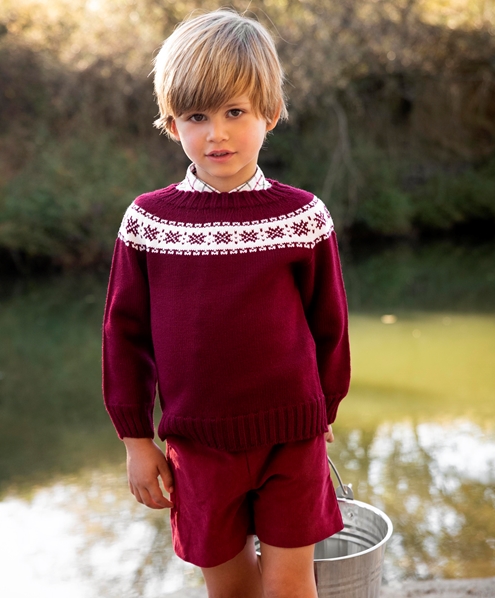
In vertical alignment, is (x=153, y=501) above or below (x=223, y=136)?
below

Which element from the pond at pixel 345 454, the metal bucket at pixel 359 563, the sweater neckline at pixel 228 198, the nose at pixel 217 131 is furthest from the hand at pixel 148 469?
the pond at pixel 345 454

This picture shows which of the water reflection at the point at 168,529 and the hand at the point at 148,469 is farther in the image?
the water reflection at the point at 168,529

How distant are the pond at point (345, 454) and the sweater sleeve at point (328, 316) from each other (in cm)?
87

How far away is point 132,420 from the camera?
1.38m

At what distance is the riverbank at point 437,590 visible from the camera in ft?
6.11

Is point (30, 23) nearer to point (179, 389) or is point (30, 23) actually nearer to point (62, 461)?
point (62, 461)

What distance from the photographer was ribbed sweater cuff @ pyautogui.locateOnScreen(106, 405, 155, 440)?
1.38 metres

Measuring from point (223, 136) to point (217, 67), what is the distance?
109 millimetres

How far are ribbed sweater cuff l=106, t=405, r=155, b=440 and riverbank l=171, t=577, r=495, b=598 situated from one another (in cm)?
70

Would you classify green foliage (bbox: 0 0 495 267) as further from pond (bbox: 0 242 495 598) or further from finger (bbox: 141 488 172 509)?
finger (bbox: 141 488 172 509)

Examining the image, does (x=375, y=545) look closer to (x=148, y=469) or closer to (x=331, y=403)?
(x=331, y=403)

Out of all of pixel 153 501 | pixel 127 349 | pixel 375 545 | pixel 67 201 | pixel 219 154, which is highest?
pixel 219 154

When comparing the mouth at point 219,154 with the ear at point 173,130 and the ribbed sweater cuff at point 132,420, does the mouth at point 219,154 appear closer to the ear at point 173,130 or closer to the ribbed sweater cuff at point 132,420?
the ear at point 173,130

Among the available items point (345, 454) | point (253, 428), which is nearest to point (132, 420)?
point (253, 428)
